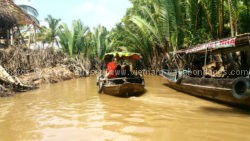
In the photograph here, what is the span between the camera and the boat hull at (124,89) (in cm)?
980

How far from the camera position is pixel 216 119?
6.07m

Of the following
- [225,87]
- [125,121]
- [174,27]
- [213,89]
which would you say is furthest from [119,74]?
[174,27]

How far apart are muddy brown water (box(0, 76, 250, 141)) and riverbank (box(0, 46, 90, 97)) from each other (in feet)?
9.19

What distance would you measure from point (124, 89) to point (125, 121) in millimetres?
3744

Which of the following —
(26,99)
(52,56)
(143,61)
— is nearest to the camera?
(26,99)

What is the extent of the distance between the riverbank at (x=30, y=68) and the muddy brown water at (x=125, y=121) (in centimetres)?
280

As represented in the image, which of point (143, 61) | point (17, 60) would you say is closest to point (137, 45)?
point (143, 61)

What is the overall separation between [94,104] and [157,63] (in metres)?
13.8

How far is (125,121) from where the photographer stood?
614cm

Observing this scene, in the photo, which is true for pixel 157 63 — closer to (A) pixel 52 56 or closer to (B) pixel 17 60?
(A) pixel 52 56

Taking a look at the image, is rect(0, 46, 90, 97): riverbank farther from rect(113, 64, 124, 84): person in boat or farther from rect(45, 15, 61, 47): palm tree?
rect(45, 15, 61, 47): palm tree

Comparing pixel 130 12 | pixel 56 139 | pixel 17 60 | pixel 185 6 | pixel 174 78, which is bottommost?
pixel 56 139


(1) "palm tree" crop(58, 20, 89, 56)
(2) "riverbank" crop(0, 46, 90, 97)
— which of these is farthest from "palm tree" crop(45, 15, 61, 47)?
(2) "riverbank" crop(0, 46, 90, 97)

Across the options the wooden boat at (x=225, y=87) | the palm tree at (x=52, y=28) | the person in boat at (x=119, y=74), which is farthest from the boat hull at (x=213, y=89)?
the palm tree at (x=52, y=28)
